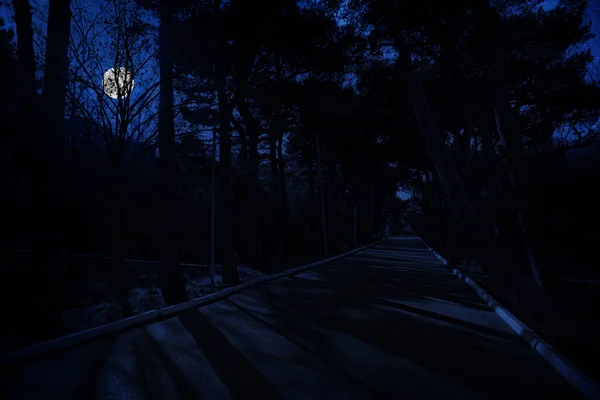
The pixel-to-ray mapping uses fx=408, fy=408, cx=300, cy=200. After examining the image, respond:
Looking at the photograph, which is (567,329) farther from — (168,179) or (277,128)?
(277,128)

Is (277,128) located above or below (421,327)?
above

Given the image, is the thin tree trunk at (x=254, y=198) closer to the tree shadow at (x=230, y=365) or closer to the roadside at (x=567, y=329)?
the tree shadow at (x=230, y=365)

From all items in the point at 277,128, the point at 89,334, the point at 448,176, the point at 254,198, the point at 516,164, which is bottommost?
the point at 89,334

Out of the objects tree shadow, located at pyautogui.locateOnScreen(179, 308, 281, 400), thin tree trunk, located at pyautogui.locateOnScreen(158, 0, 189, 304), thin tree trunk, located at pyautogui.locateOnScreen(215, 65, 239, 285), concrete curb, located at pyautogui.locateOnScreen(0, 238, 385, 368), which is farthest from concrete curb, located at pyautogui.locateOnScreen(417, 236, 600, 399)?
thin tree trunk, located at pyautogui.locateOnScreen(215, 65, 239, 285)

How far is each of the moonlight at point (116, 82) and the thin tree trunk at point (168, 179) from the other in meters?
0.74

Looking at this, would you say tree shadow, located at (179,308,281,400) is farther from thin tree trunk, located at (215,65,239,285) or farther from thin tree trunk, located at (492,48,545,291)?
thin tree trunk, located at (492,48,545,291)

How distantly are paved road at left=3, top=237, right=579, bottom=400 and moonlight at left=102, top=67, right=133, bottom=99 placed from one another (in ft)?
17.2

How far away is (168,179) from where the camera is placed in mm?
9711

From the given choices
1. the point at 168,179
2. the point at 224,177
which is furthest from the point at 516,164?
the point at 224,177

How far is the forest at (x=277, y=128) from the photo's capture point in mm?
6824

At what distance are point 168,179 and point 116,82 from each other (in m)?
2.42

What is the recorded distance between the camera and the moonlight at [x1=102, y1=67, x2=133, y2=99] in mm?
9141

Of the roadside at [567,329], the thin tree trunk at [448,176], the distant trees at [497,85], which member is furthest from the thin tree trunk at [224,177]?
the roadside at [567,329]

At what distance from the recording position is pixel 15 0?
6.73 meters
